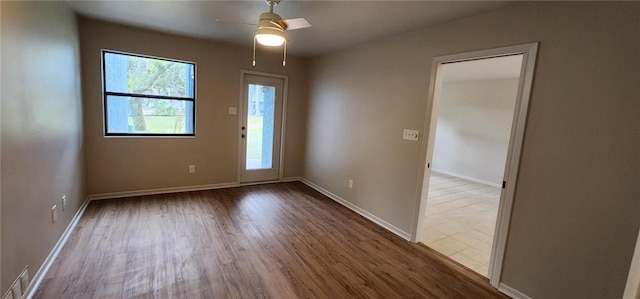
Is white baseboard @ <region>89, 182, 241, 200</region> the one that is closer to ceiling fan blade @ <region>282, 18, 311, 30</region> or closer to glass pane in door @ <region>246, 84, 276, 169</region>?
glass pane in door @ <region>246, 84, 276, 169</region>

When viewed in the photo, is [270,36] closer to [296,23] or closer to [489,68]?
[296,23]

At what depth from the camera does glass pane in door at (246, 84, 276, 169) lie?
4.82m

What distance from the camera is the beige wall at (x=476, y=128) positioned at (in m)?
5.82

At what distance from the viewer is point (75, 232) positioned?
282cm

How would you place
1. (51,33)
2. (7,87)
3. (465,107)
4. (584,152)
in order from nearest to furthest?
(7,87)
(584,152)
(51,33)
(465,107)

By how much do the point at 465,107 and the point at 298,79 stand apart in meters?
4.12

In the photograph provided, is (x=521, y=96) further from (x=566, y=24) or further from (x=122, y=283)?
(x=122, y=283)

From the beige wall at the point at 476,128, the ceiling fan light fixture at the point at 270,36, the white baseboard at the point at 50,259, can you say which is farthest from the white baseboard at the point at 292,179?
the beige wall at the point at 476,128

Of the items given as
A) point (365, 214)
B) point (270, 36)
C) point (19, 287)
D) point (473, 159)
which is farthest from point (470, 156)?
point (19, 287)

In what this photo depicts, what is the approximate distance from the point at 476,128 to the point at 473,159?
716 mm

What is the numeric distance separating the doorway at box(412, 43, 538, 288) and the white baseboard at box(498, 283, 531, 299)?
1.5 inches

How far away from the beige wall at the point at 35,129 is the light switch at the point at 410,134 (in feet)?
10.6

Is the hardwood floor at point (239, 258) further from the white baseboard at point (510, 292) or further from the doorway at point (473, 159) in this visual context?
the doorway at point (473, 159)

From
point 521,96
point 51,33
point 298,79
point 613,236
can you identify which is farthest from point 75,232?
point 613,236
